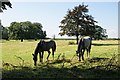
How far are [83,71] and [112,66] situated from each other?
6.20ft

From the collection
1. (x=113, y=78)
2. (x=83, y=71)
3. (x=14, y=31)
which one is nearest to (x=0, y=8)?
(x=83, y=71)

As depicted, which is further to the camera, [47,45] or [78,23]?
[78,23]

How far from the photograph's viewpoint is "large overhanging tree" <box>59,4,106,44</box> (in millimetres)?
59438

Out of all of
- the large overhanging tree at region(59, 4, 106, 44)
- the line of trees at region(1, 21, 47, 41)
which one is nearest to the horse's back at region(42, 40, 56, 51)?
the large overhanging tree at region(59, 4, 106, 44)

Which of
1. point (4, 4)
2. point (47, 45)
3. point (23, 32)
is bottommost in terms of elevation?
point (47, 45)

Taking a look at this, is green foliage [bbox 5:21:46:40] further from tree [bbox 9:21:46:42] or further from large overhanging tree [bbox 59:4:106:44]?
large overhanging tree [bbox 59:4:106:44]

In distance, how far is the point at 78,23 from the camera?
6009 centimetres

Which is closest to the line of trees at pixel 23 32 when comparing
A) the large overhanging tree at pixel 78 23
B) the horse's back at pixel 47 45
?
the large overhanging tree at pixel 78 23

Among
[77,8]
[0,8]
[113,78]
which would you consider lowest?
[113,78]

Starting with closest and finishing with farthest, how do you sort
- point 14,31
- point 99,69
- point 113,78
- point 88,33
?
1. point 113,78
2. point 99,69
3. point 88,33
4. point 14,31

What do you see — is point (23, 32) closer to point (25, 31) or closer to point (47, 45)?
point (25, 31)

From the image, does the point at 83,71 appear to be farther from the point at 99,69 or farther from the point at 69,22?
the point at 69,22

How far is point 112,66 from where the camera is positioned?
14633mm

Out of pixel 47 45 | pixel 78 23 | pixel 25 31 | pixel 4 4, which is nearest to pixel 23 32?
pixel 25 31
